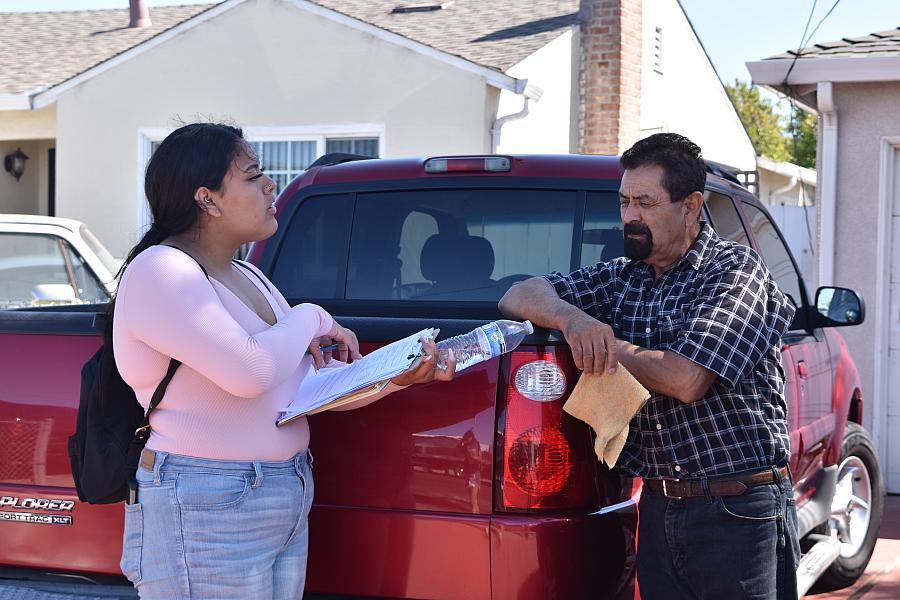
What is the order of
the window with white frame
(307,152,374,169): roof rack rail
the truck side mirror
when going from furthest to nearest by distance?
the window with white frame
the truck side mirror
(307,152,374,169): roof rack rail

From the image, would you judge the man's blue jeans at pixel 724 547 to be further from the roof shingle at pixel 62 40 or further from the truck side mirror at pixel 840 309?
the roof shingle at pixel 62 40

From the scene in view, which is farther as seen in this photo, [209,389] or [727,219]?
[727,219]

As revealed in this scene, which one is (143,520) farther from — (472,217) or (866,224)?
(866,224)

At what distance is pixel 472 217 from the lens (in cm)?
425

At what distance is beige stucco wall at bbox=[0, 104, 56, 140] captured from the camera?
15.9 metres

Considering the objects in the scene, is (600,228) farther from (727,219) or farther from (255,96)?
(255,96)

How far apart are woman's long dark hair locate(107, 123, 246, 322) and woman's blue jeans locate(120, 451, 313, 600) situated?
0.50 meters

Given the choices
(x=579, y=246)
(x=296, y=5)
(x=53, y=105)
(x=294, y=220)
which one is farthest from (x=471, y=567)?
(x=53, y=105)

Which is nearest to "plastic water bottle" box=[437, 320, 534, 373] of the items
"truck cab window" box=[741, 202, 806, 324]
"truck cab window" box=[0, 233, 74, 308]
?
"truck cab window" box=[741, 202, 806, 324]

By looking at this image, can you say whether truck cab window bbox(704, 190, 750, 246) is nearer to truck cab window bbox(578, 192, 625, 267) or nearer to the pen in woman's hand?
truck cab window bbox(578, 192, 625, 267)

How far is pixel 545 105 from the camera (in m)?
14.3

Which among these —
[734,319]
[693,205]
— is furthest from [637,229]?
[734,319]

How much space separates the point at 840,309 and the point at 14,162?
1420 cm

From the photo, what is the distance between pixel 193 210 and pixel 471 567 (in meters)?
1.17
